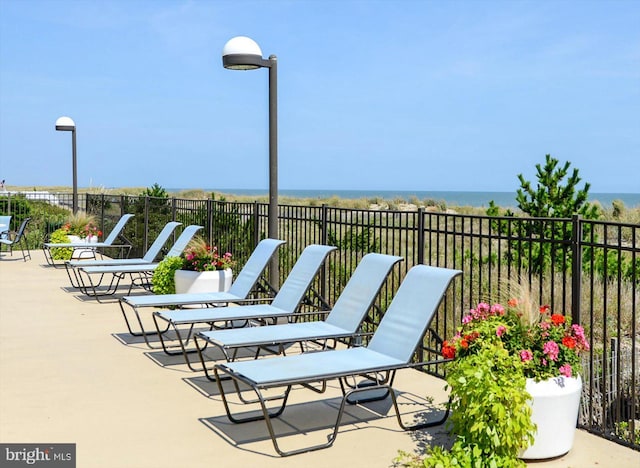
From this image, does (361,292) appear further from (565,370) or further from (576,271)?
(565,370)

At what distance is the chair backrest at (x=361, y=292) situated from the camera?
6402mm

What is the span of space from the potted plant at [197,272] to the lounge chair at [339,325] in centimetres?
348

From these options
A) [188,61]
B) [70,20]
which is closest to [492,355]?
[70,20]

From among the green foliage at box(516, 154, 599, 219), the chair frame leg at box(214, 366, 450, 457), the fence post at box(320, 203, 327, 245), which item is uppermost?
the green foliage at box(516, 154, 599, 219)

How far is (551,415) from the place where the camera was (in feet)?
14.7

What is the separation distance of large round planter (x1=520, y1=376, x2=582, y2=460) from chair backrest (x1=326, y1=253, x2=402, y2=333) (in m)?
2.07

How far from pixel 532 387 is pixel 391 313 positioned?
1607 mm

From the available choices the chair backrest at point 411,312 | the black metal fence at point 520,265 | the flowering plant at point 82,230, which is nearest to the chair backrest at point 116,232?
the black metal fence at point 520,265

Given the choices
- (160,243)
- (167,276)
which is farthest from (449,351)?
(160,243)

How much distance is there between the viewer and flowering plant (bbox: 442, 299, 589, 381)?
15.0 feet

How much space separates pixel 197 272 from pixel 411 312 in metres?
5.06

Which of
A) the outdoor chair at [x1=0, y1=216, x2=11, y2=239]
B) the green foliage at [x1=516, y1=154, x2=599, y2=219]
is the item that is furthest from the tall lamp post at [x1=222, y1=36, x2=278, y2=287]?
the outdoor chair at [x1=0, y1=216, x2=11, y2=239]

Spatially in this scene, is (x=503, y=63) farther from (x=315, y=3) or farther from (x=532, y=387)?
(x=532, y=387)

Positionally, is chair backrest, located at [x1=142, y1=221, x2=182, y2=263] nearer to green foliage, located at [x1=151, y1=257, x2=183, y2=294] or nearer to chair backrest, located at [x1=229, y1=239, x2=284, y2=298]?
green foliage, located at [x1=151, y1=257, x2=183, y2=294]
